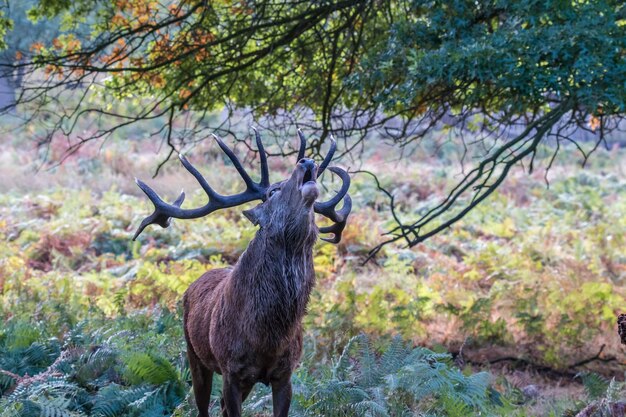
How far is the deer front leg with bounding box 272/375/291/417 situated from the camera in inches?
191

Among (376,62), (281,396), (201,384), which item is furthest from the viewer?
(376,62)

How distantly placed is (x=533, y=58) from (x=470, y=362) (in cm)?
421

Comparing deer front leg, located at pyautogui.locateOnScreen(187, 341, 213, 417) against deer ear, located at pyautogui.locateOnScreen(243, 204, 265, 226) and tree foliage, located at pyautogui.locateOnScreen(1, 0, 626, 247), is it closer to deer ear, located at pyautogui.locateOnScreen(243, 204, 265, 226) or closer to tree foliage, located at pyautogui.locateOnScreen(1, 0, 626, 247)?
deer ear, located at pyautogui.locateOnScreen(243, 204, 265, 226)

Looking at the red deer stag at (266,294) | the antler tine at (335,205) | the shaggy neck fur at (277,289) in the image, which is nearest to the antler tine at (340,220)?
the antler tine at (335,205)

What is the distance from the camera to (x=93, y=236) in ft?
47.2

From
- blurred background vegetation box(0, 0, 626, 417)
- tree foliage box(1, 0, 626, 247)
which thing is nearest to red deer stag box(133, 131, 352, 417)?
blurred background vegetation box(0, 0, 626, 417)

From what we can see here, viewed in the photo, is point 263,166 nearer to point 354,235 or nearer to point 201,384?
point 201,384

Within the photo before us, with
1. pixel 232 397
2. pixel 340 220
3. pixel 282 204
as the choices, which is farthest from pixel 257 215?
pixel 232 397

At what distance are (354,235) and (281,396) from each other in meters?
8.99

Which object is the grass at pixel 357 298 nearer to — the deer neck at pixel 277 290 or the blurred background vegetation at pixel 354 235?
the blurred background vegetation at pixel 354 235

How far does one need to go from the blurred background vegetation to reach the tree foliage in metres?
0.03

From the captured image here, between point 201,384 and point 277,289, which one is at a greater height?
point 277,289

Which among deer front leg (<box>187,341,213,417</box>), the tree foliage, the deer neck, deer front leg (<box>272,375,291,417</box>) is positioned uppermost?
the tree foliage

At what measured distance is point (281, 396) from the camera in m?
4.85
